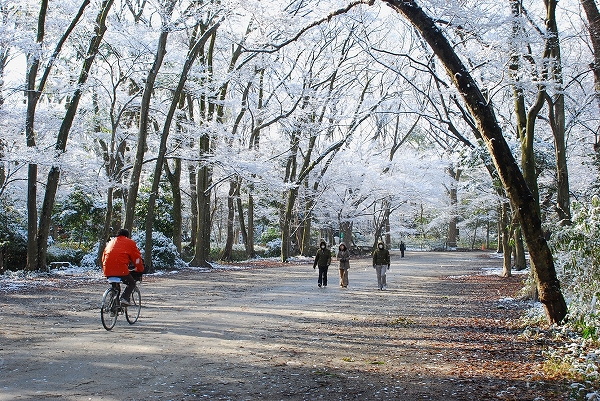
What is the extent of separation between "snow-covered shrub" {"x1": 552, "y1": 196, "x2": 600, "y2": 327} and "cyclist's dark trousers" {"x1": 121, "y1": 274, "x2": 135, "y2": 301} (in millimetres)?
6943

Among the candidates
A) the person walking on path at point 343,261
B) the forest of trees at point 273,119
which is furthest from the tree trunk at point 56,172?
the person walking on path at point 343,261

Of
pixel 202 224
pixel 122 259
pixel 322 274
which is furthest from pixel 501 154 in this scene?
pixel 202 224

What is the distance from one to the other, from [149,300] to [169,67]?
48.8 ft

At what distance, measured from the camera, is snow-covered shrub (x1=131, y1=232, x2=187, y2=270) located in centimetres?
2244

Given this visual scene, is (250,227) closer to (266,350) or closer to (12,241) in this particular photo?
(12,241)

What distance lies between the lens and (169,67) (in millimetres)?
24359

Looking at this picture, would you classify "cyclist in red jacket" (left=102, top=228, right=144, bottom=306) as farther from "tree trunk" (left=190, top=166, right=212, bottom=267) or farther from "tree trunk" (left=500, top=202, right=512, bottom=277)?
"tree trunk" (left=500, top=202, right=512, bottom=277)

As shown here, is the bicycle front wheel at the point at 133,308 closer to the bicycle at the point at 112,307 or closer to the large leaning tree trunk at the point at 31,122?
the bicycle at the point at 112,307

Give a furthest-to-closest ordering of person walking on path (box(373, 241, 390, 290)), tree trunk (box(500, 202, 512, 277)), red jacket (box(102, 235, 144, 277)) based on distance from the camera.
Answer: tree trunk (box(500, 202, 512, 277)) < person walking on path (box(373, 241, 390, 290)) < red jacket (box(102, 235, 144, 277))

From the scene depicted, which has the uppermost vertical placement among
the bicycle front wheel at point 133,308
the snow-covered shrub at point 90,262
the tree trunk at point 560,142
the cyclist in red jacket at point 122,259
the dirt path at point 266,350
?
the tree trunk at point 560,142

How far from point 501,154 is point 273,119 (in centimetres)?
2293

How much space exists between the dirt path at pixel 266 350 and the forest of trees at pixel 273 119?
204 centimetres

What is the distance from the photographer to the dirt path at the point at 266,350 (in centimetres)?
531

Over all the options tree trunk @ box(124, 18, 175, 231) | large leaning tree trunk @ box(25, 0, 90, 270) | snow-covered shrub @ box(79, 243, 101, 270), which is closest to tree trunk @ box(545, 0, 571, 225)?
tree trunk @ box(124, 18, 175, 231)
